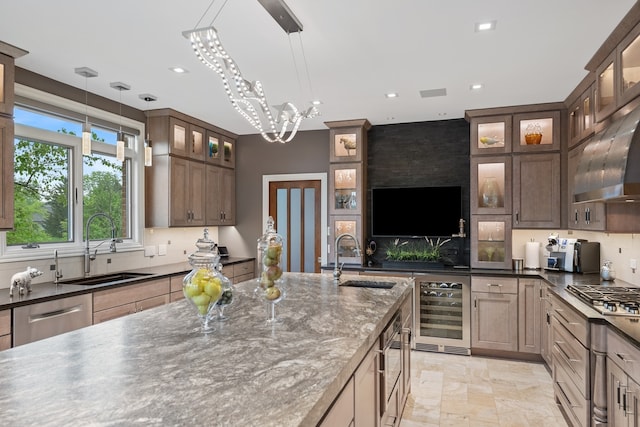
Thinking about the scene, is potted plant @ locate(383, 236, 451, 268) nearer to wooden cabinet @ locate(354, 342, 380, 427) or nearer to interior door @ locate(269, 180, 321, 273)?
Answer: interior door @ locate(269, 180, 321, 273)

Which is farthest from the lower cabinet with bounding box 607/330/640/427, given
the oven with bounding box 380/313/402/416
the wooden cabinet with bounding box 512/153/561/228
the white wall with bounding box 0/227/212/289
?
the white wall with bounding box 0/227/212/289

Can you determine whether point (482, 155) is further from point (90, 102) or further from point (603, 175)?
point (90, 102)

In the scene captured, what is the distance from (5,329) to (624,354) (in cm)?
377

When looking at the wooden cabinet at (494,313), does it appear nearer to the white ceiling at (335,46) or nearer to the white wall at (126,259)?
the white ceiling at (335,46)

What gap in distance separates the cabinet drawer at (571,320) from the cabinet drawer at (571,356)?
0.15 feet

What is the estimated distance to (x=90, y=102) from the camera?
13.7ft

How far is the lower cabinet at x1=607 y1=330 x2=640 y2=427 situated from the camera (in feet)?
6.49

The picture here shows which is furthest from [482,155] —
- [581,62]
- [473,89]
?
[581,62]

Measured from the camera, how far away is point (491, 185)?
484 centimetres

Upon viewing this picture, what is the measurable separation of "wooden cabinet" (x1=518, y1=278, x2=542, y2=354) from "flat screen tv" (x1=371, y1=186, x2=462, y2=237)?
1.08 m

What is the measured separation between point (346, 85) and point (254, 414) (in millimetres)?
3406

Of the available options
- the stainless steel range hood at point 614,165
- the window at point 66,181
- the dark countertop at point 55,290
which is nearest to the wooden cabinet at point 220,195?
the window at point 66,181

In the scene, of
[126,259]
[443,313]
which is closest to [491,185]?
[443,313]

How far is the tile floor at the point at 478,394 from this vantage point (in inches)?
124
